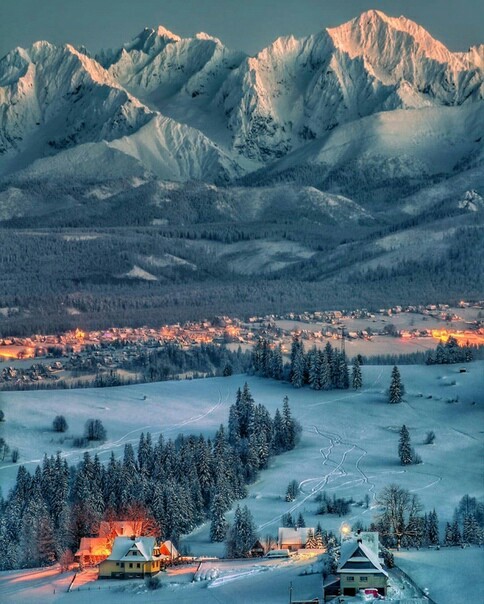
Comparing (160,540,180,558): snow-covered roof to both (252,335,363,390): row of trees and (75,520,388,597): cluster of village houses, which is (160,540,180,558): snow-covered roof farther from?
(252,335,363,390): row of trees

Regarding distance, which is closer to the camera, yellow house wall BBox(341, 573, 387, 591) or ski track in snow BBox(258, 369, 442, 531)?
yellow house wall BBox(341, 573, 387, 591)

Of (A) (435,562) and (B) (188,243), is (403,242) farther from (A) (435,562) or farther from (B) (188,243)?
(A) (435,562)

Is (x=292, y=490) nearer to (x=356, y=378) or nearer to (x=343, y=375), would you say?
(x=356, y=378)

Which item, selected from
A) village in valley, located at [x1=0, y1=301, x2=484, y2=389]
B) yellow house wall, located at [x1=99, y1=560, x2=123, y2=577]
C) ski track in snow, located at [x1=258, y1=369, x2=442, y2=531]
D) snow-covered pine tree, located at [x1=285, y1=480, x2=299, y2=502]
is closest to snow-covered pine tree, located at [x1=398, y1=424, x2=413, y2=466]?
ski track in snow, located at [x1=258, y1=369, x2=442, y2=531]

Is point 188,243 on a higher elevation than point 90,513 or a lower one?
higher

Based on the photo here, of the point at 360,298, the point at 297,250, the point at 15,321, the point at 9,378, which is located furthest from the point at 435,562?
the point at 297,250

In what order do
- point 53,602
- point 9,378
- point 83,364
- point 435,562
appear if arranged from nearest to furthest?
point 53,602, point 435,562, point 9,378, point 83,364

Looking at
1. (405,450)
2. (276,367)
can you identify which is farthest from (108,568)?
(276,367)

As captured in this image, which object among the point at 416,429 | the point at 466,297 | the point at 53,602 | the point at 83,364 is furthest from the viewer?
the point at 466,297

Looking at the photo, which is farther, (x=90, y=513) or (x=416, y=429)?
(x=416, y=429)
